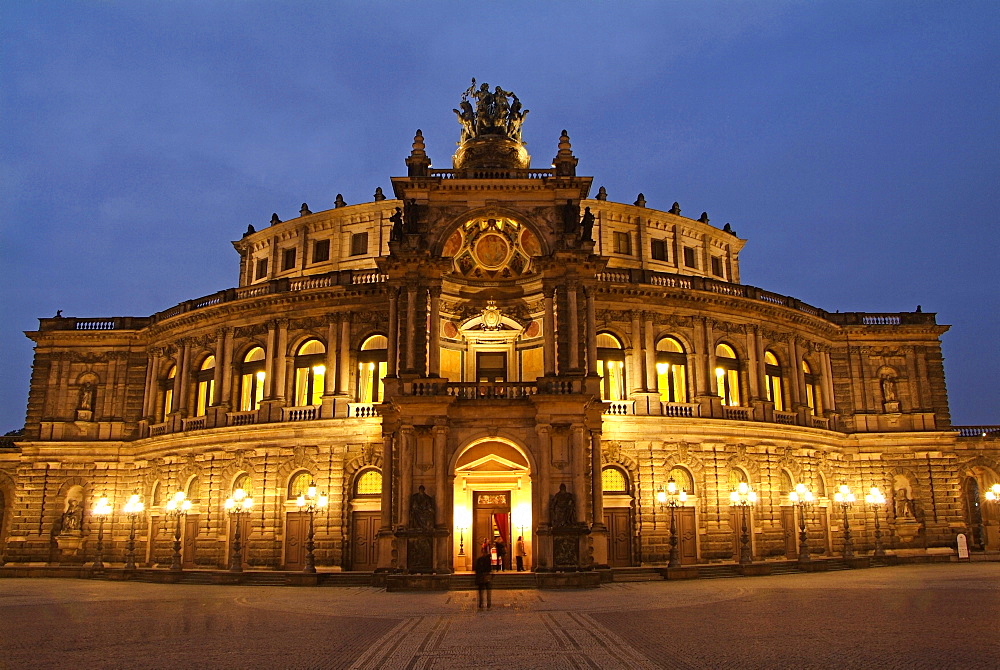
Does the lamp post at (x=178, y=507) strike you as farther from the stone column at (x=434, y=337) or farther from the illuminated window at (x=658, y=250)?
the illuminated window at (x=658, y=250)

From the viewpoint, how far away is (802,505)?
42188 millimetres

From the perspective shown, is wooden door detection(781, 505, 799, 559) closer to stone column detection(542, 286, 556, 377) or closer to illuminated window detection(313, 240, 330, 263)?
stone column detection(542, 286, 556, 377)

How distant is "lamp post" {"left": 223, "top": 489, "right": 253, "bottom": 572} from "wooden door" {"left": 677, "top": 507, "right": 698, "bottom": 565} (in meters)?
20.3

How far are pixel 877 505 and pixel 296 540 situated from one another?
105ft

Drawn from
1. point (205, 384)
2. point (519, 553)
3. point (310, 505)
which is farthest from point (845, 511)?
point (205, 384)

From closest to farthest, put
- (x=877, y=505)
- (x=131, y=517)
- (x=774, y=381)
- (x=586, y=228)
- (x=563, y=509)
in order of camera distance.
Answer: (x=563, y=509), (x=586, y=228), (x=131, y=517), (x=774, y=381), (x=877, y=505)

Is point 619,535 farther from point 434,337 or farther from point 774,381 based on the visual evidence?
point 774,381

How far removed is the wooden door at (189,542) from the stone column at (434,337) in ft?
57.0

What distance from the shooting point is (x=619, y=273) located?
41.5 m

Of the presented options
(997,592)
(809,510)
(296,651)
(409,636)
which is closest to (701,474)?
(809,510)

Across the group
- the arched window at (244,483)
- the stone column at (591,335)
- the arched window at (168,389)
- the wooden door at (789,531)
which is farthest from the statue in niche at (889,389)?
the arched window at (168,389)

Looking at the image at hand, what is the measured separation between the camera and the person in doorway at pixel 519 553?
34.9 m

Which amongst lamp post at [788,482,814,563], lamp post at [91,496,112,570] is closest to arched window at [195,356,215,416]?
lamp post at [91,496,112,570]

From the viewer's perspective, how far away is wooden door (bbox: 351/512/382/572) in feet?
125
